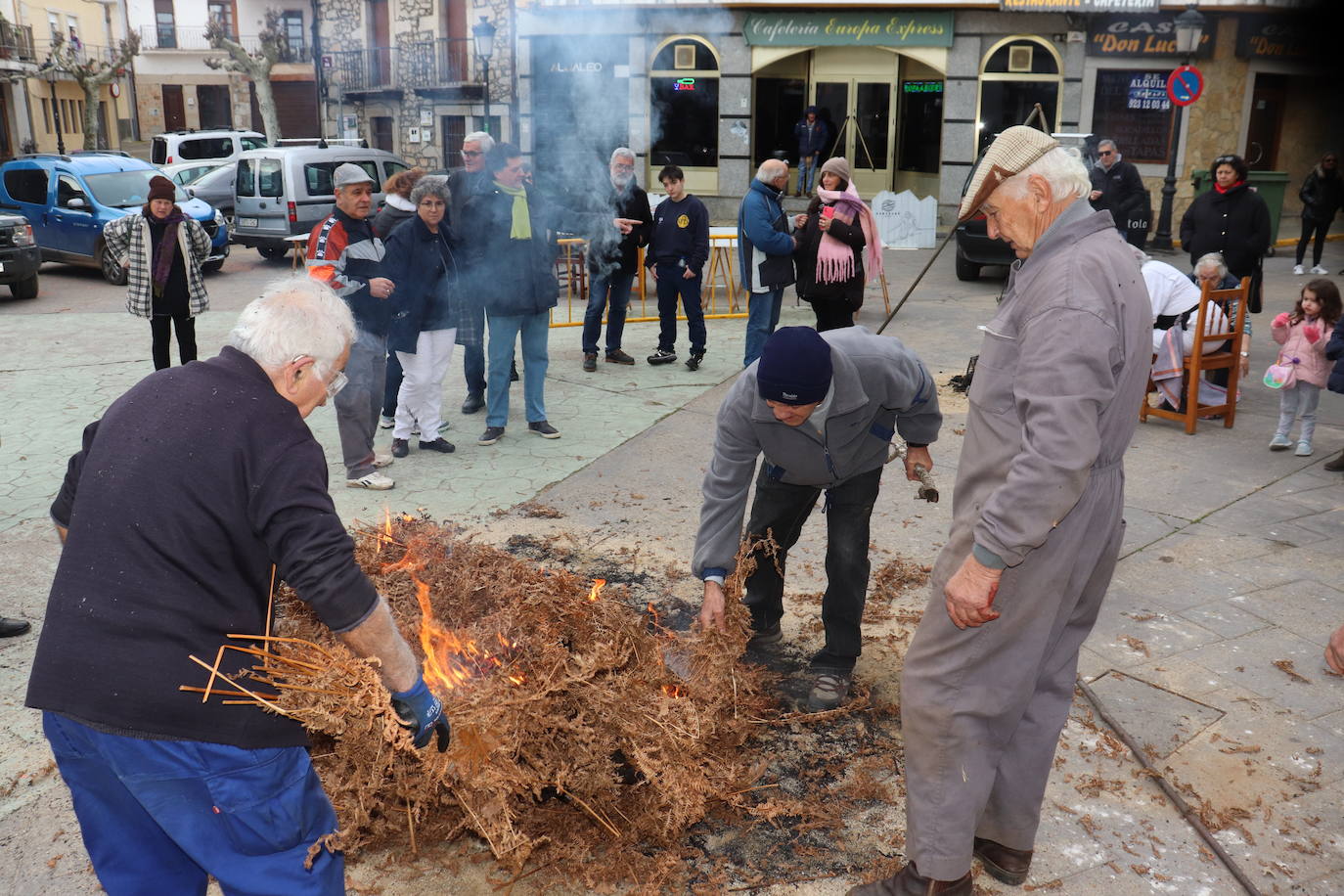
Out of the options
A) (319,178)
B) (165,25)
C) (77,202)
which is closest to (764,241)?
(319,178)

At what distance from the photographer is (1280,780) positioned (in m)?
3.80

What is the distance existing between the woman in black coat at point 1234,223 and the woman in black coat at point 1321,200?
595cm

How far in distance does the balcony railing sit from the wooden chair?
23.8 metres

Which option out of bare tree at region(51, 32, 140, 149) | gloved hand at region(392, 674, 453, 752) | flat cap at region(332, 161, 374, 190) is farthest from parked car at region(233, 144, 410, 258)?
bare tree at region(51, 32, 140, 149)

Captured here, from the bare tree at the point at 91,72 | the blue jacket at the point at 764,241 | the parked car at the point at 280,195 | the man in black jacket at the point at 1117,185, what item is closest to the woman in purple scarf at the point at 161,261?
the blue jacket at the point at 764,241

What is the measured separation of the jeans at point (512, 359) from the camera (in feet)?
24.6

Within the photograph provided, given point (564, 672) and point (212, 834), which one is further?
point (564, 672)

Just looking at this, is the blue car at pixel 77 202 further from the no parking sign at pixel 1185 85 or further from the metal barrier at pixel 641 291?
the no parking sign at pixel 1185 85

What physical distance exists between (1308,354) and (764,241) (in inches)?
162

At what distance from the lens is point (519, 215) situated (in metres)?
7.46

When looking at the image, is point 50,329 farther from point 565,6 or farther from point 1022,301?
point 1022,301

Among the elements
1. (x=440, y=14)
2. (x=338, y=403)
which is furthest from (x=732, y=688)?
(x=440, y=14)

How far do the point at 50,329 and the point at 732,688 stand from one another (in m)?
10.8

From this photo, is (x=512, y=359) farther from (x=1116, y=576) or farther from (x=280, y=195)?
(x=280, y=195)
